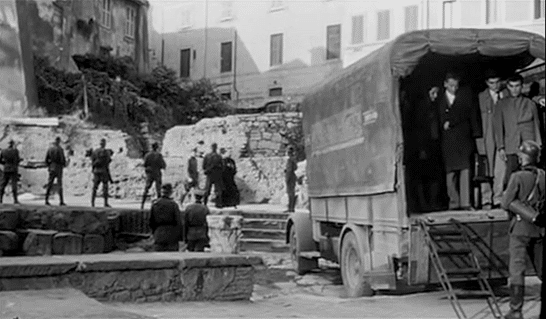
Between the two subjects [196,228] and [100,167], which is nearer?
[196,228]

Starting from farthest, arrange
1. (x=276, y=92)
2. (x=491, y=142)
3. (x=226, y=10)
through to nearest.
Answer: (x=226, y=10), (x=276, y=92), (x=491, y=142)

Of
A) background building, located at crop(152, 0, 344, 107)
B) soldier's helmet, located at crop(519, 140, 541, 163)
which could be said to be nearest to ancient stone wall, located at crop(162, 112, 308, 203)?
background building, located at crop(152, 0, 344, 107)

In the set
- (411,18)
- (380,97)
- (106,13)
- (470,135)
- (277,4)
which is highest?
(277,4)

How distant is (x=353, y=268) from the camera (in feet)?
34.1

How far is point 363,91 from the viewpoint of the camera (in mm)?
9586

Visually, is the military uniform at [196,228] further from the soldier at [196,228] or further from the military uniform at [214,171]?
the military uniform at [214,171]

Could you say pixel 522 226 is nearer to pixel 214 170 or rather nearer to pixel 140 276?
pixel 140 276

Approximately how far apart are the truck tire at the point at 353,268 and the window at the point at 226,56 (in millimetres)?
37680

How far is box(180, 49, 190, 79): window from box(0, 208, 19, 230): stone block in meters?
33.4

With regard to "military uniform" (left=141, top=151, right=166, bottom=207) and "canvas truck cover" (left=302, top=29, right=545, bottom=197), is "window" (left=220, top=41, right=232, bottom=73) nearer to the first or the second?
"military uniform" (left=141, top=151, right=166, bottom=207)

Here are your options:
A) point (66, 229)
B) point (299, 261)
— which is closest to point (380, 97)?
point (299, 261)

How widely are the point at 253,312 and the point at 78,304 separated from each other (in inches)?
79.9

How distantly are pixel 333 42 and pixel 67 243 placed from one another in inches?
1139

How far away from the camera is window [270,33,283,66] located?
148 ft
